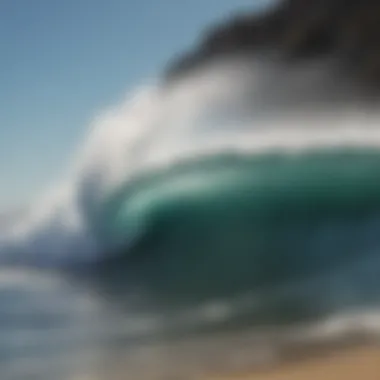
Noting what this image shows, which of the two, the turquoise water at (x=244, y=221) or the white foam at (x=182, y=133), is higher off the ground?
the white foam at (x=182, y=133)

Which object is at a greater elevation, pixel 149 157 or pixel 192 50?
pixel 192 50

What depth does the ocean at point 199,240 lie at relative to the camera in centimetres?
115

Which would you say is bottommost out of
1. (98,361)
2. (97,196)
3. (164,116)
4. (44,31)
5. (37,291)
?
(98,361)

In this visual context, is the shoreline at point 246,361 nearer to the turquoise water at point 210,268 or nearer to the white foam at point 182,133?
the turquoise water at point 210,268

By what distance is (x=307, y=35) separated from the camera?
1.21 meters

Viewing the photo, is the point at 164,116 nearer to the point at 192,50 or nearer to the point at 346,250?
the point at 192,50

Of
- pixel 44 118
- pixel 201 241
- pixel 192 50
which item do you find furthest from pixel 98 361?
pixel 192 50

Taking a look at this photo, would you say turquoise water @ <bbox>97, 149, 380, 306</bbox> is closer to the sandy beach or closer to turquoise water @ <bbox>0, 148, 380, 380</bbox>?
turquoise water @ <bbox>0, 148, 380, 380</bbox>

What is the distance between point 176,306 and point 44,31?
1.58 feet

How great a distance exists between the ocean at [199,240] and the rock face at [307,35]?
0.11 ft

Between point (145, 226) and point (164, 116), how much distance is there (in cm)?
18

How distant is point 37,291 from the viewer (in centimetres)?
117

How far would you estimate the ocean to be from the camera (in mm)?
1152


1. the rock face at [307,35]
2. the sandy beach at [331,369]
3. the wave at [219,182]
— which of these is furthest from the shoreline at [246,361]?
the rock face at [307,35]
